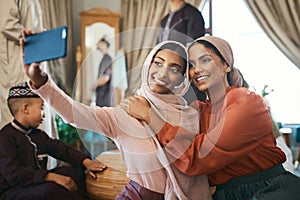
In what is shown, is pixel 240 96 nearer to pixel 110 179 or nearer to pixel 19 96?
pixel 110 179

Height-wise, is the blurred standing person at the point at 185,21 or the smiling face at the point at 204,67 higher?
the blurred standing person at the point at 185,21

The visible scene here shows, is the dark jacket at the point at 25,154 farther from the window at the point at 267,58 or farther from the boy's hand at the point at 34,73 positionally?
the window at the point at 267,58

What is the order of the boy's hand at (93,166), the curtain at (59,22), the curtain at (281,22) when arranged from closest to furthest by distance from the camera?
1. the boy's hand at (93,166)
2. the curtain at (281,22)
3. the curtain at (59,22)

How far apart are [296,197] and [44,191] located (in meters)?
0.43

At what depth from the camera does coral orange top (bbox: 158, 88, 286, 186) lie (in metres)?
0.57

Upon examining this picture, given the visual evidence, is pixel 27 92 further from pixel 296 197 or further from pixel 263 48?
pixel 263 48

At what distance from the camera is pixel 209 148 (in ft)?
1.87

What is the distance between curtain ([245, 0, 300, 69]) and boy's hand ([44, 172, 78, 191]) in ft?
4.54

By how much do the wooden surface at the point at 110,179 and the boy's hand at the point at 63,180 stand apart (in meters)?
0.03

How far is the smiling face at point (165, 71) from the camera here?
57 cm

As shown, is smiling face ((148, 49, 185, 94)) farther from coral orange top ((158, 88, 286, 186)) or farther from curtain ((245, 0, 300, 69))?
curtain ((245, 0, 300, 69))

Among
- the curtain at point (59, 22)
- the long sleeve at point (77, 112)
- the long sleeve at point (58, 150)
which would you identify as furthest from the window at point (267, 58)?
the long sleeve at point (77, 112)

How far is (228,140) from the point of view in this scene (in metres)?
0.57

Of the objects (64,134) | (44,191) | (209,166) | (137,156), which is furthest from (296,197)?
(64,134)
